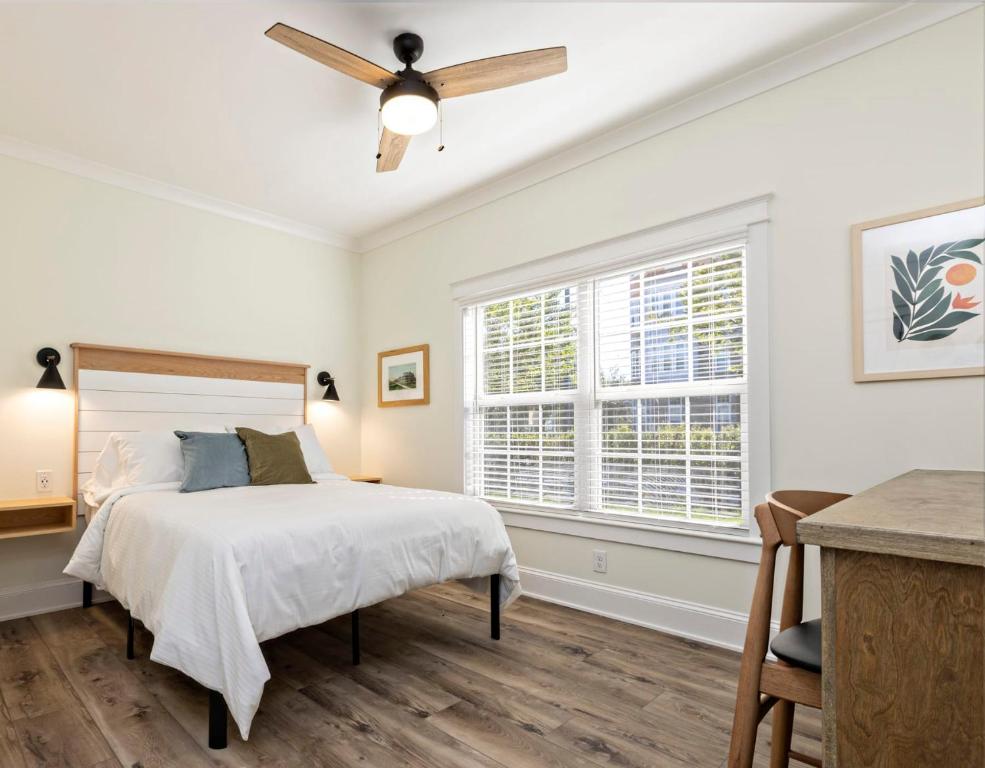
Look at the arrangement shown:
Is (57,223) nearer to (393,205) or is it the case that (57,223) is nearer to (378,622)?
(393,205)

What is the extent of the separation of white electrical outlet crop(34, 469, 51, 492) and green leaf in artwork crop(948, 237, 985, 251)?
4703mm

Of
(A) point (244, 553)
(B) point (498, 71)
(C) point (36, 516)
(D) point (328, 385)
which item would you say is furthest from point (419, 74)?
(C) point (36, 516)

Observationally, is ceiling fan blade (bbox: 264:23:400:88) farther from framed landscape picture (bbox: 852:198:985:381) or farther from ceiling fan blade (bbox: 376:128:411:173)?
framed landscape picture (bbox: 852:198:985:381)

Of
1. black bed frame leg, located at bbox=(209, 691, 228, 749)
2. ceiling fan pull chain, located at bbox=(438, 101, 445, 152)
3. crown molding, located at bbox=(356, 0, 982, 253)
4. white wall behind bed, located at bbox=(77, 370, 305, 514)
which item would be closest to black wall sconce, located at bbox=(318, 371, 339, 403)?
white wall behind bed, located at bbox=(77, 370, 305, 514)

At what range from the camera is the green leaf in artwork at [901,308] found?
91.8 inches

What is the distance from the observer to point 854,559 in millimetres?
926

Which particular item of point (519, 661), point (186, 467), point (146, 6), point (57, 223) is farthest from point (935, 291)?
point (57, 223)

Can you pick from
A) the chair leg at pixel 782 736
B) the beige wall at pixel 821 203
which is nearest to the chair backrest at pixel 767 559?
the chair leg at pixel 782 736

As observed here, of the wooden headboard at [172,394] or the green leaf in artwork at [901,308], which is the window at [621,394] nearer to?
the green leaf in artwork at [901,308]

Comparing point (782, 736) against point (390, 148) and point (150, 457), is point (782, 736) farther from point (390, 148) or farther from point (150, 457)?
point (150, 457)

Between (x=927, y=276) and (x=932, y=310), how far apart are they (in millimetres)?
136

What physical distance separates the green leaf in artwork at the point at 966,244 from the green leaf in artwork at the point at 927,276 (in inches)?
3.5

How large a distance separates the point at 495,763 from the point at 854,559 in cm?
146

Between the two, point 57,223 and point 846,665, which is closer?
point 846,665
